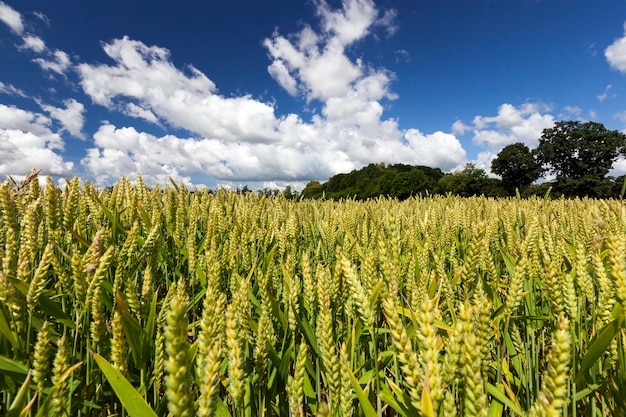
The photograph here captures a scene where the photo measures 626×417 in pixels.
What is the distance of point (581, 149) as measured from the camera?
41.6 meters

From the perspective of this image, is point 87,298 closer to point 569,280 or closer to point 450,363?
point 450,363

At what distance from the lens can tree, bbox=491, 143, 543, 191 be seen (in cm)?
4312

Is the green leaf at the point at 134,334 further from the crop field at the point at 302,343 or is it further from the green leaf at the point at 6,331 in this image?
the green leaf at the point at 6,331

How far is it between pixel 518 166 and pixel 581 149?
7.43 metres

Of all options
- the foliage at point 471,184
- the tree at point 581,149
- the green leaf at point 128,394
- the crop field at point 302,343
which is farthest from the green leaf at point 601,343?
the tree at point 581,149

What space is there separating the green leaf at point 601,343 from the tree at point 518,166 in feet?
161

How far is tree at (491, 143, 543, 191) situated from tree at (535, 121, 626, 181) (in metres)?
1.86

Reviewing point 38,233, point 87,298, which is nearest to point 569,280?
point 87,298

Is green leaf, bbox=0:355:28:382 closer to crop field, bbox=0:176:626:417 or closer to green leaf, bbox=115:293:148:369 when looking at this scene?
crop field, bbox=0:176:626:417

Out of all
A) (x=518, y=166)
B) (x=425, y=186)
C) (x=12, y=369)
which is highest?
(x=518, y=166)

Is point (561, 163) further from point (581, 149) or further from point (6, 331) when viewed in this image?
point (6, 331)

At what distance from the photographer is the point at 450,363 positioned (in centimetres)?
62

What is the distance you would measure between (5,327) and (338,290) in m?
0.91

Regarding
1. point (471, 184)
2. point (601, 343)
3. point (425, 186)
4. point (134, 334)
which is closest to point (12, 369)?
point (134, 334)
